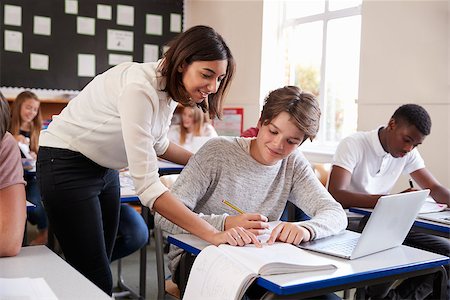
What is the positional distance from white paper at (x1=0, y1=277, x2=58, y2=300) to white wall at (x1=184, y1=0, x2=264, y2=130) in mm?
3738

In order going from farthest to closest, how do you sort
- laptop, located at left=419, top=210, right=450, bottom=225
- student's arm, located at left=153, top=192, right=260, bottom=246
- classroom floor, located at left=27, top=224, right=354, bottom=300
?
classroom floor, located at left=27, top=224, right=354, bottom=300, laptop, located at left=419, top=210, right=450, bottom=225, student's arm, located at left=153, top=192, right=260, bottom=246

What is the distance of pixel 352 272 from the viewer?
1216mm

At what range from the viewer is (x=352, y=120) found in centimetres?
426

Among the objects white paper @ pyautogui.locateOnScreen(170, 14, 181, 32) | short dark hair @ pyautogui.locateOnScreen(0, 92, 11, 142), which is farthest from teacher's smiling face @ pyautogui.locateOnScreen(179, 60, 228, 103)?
white paper @ pyautogui.locateOnScreen(170, 14, 181, 32)

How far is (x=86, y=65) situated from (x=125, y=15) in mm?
671

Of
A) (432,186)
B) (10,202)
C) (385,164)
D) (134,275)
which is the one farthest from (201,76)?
(134,275)

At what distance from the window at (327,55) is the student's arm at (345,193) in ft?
5.21

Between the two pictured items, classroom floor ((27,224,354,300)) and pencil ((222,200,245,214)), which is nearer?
pencil ((222,200,245,214))

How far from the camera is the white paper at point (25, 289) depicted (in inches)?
39.4

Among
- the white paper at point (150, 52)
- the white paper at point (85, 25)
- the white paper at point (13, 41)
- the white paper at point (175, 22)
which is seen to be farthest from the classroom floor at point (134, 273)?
the white paper at point (175, 22)

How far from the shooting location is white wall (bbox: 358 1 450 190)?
131 inches

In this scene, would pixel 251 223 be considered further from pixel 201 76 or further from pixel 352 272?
pixel 201 76

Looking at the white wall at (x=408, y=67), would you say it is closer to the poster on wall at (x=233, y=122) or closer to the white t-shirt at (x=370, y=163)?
the white t-shirt at (x=370, y=163)

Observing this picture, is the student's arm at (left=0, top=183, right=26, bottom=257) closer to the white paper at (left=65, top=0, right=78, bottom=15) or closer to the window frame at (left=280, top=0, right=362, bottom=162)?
the window frame at (left=280, top=0, right=362, bottom=162)
